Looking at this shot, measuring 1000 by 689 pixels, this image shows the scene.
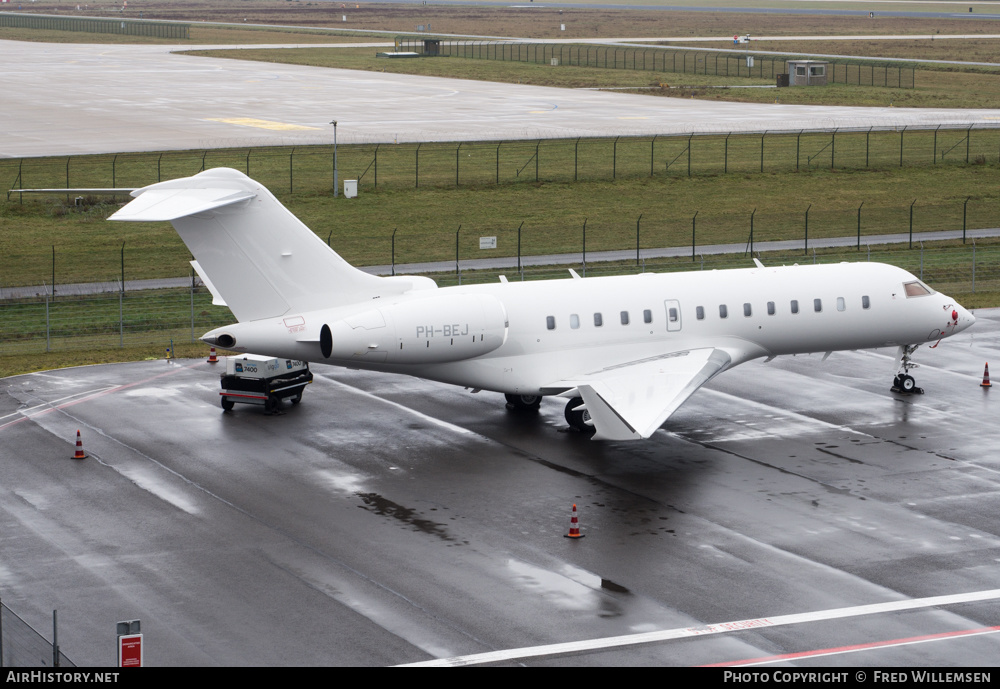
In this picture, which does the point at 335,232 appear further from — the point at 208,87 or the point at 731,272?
the point at 208,87

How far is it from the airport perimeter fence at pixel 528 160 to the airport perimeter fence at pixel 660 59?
3415 centimetres

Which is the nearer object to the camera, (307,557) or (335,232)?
(307,557)

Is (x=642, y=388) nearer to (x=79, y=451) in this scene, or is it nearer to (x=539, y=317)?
(x=539, y=317)

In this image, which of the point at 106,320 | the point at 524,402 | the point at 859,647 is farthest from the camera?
the point at 106,320

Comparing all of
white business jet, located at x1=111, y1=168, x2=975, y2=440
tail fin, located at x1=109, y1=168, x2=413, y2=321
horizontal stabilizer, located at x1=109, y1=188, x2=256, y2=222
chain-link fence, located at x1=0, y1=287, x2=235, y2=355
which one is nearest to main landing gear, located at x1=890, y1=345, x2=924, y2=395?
white business jet, located at x1=111, y1=168, x2=975, y2=440

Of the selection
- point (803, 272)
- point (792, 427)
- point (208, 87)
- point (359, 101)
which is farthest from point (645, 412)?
point (208, 87)

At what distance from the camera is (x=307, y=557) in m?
24.1

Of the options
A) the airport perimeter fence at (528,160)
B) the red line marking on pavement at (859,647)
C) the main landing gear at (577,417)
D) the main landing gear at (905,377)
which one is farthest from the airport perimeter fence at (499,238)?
the red line marking on pavement at (859,647)

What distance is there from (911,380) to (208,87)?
8353 cm

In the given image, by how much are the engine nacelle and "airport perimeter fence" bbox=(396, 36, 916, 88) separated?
9153cm

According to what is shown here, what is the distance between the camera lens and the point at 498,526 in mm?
25797

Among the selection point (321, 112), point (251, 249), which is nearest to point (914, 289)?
point (251, 249)

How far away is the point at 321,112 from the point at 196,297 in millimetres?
48201

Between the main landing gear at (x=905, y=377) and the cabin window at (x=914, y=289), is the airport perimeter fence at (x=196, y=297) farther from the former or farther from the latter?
the cabin window at (x=914, y=289)
